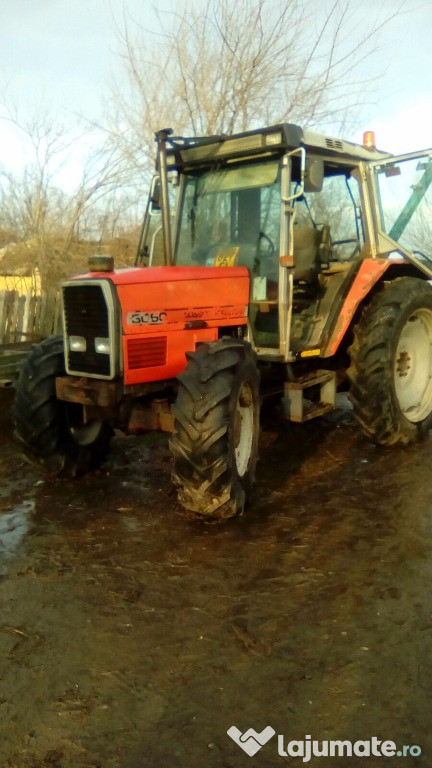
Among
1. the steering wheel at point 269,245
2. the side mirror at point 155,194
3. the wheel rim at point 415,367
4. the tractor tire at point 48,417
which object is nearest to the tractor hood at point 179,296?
the steering wheel at point 269,245

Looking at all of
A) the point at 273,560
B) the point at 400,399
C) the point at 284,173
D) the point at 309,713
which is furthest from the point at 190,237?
the point at 309,713

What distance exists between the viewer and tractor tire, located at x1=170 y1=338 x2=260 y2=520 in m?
3.71

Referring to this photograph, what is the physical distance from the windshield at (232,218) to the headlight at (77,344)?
51.7 inches

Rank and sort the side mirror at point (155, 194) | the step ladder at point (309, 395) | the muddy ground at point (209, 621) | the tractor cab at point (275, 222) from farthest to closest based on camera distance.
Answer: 1. the side mirror at point (155, 194)
2. the step ladder at point (309, 395)
3. the tractor cab at point (275, 222)
4. the muddy ground at point (209, 621)

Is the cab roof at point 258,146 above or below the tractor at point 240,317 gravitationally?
above

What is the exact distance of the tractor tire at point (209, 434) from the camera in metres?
3.71

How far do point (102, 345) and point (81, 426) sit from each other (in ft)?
3.53

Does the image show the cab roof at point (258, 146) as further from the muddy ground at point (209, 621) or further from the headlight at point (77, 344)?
the muddy ground at point (209, 621)

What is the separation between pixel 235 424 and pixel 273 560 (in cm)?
92

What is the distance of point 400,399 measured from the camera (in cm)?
571

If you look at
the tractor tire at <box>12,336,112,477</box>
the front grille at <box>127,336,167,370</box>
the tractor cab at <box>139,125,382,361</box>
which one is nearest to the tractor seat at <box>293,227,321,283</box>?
the tractor cab at <box>139,125,382,361</box>

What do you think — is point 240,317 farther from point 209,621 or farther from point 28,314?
point 28,314

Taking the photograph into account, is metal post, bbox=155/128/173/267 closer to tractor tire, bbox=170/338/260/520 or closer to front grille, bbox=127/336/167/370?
front grille, bbox=127/336/167/370

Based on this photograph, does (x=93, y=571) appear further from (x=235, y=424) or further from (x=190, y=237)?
(x=190, y=237)
